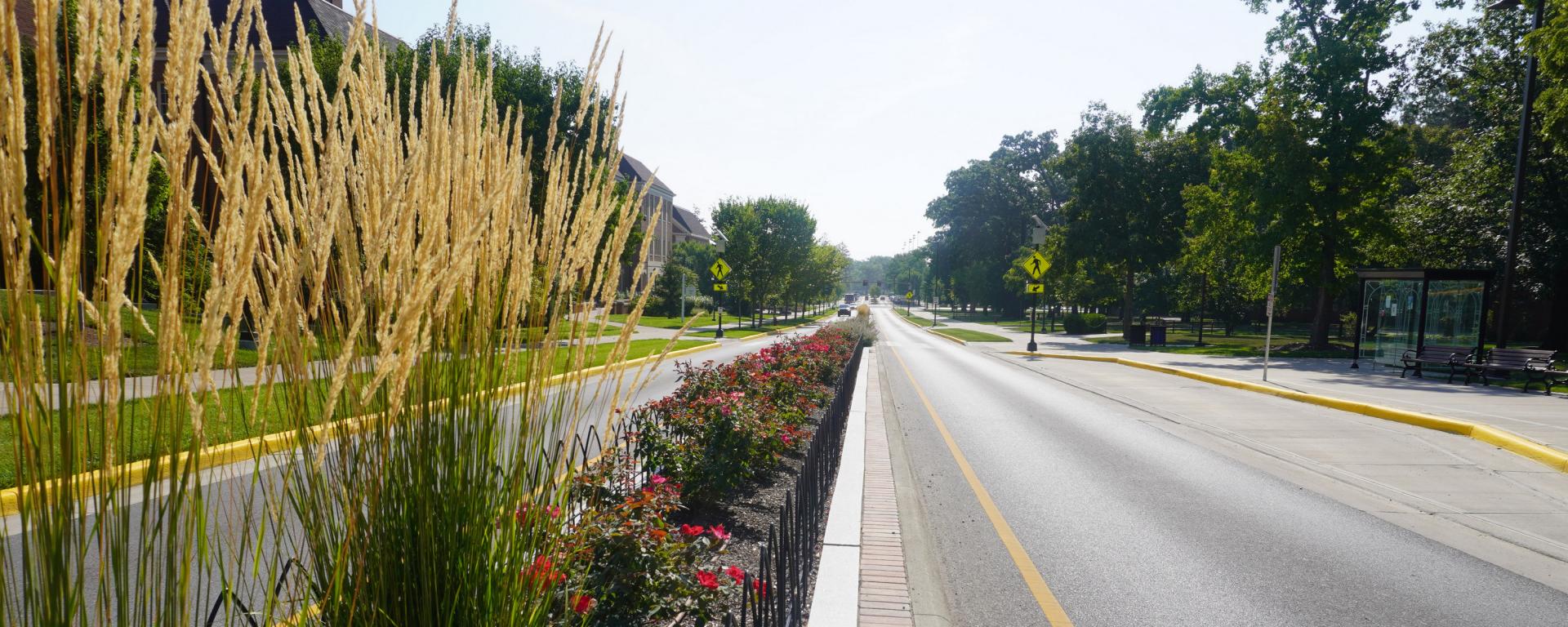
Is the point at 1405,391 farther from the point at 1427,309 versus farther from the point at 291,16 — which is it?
the point at 291,16

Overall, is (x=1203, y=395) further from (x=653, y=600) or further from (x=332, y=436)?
(x=332, y=436)

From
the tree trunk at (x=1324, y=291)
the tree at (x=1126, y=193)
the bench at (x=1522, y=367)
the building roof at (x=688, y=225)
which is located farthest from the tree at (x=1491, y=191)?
the building roof at (x=688, y=225)

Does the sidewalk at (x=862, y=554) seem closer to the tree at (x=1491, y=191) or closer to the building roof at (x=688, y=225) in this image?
the tree at (x=1491, y=191)

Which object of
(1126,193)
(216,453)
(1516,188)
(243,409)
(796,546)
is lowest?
(796,546)

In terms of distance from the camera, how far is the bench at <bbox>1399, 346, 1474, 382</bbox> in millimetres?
17688

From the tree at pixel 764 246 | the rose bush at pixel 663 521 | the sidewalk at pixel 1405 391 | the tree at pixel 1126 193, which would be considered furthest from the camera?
the tree at pixel 764 246

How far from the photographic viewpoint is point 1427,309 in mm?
19312

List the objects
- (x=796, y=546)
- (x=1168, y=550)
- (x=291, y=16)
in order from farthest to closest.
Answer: (x=291, y=16), (x=1168, y=550), (x=796, y=546)

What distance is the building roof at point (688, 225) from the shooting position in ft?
301

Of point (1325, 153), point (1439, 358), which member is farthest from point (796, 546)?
point (1325, 153)

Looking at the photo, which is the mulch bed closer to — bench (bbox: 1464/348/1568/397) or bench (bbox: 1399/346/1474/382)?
bench (bbox: 1464/348/1568/397)

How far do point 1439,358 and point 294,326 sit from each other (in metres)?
23.6

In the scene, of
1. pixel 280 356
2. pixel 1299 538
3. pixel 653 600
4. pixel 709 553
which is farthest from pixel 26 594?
pixel 1299 538

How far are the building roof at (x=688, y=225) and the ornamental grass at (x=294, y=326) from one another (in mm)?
85396
